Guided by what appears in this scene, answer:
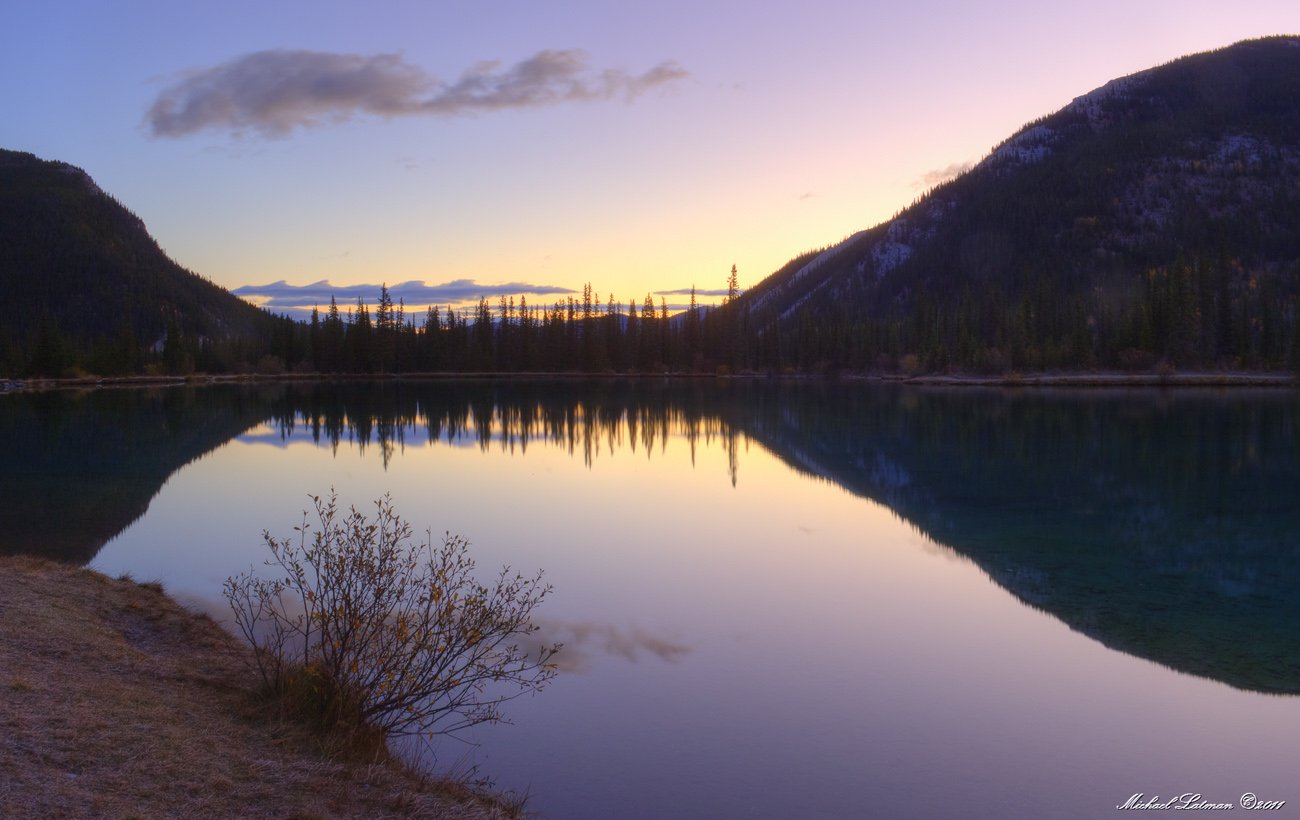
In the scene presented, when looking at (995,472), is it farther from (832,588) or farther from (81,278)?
(81,278)

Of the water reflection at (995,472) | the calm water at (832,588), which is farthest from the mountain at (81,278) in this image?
the calm water at (832,588)

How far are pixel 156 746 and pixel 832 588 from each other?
936cm

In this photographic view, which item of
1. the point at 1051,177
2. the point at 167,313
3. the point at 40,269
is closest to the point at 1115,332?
the point at 1051,177

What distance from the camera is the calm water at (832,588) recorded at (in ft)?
23.9

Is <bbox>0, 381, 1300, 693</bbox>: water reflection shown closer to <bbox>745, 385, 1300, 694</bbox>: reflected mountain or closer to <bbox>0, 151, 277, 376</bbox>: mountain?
<bbox>745, 385, 1300, 694</bbox>: reflected mountain

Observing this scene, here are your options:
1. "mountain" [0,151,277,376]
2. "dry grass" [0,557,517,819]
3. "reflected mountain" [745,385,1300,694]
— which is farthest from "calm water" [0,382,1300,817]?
"mountain" [0,151,277,376]

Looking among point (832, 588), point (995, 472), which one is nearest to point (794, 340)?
point (995, 472)

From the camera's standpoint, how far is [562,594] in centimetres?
1258

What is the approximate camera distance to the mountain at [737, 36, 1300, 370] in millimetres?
87312

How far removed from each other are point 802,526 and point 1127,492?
9472 millimetres

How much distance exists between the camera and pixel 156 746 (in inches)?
231

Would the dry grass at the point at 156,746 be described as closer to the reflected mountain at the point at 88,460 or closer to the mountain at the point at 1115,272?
the reflected mountain at the point at 88,460

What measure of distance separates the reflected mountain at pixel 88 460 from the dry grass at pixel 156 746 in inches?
279

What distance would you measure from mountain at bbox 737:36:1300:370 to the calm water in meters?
61.6
